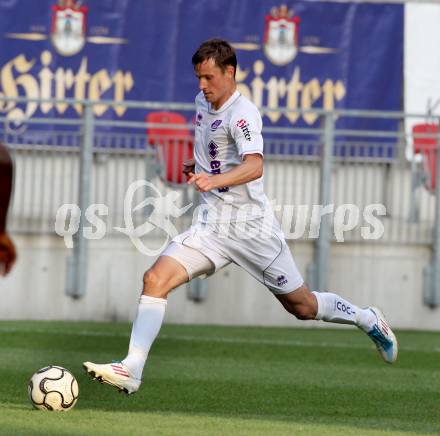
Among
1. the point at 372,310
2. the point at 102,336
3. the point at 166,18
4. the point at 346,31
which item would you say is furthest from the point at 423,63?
the point at 372,310

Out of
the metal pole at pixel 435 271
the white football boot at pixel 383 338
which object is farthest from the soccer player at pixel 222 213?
the metal pole at pixel 435 271

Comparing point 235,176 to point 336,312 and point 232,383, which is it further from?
point 232,383

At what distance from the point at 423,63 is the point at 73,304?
7.07 meters

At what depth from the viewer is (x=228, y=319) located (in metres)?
17.7

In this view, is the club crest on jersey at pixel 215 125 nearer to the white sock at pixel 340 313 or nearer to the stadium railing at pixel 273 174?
the white sock at pixel 340 313

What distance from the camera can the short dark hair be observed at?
383 inches

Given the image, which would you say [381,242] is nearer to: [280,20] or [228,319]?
[228,319]

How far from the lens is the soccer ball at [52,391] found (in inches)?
349

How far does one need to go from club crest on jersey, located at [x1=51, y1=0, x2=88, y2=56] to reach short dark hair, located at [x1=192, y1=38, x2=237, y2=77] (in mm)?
11387

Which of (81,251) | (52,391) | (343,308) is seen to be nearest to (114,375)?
(52,391)

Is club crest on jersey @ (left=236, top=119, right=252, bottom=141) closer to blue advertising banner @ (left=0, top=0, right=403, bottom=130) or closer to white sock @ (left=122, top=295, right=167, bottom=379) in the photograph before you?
white sock @ (left=122, top=295, right=167, bottom=379)

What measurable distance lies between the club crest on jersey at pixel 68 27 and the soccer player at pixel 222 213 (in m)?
11.2

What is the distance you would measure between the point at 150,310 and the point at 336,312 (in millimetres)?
1845

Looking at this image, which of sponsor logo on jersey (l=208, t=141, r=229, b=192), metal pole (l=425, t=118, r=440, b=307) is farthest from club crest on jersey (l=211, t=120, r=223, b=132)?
metal pole (l=425, t=118, r=440, b=307)
